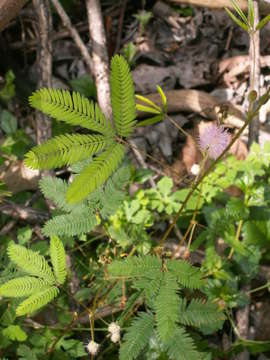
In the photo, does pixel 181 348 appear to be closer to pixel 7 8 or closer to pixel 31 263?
→ pixel 31 263

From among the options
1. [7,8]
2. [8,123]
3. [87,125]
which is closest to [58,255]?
[87,125]

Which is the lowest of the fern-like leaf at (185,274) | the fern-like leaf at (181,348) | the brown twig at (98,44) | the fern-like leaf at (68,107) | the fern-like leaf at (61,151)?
the fern-like leaf at (181,348)

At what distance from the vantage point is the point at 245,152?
2.89 m

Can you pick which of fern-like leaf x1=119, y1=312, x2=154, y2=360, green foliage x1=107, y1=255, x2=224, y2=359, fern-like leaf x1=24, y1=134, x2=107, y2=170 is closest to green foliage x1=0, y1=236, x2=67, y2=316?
green foliage x1=107, y1=255, x2=224, y2=359

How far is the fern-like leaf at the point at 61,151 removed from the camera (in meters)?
1.23

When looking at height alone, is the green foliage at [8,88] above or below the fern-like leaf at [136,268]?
above

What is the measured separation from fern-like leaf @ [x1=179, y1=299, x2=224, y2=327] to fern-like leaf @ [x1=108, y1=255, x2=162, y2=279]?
18.5 inches

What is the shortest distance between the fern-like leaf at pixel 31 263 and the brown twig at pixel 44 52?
0.88 meters

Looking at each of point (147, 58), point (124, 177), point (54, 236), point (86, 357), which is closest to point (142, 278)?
point (54, 236)

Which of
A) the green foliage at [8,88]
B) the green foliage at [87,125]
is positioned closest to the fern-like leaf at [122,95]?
the green foliage at [87,125]

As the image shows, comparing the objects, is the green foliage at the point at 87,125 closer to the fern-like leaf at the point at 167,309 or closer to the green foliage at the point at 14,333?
the fern-like leaf at the point at 167,309

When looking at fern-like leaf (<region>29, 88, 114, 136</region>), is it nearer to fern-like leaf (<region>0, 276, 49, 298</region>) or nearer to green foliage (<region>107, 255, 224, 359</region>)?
green foliage (<region>107, 255, 224, 359</region>)

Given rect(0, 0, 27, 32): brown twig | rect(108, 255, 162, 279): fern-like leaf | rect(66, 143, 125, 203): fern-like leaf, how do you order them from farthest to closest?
rect(0, 0, 27, 32): brown twig → rect(108, 255, 162, 279): fern-like leaf → rect(66, 143, 125, 203): fern-like leaf

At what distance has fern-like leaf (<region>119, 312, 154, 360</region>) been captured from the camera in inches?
64.4
